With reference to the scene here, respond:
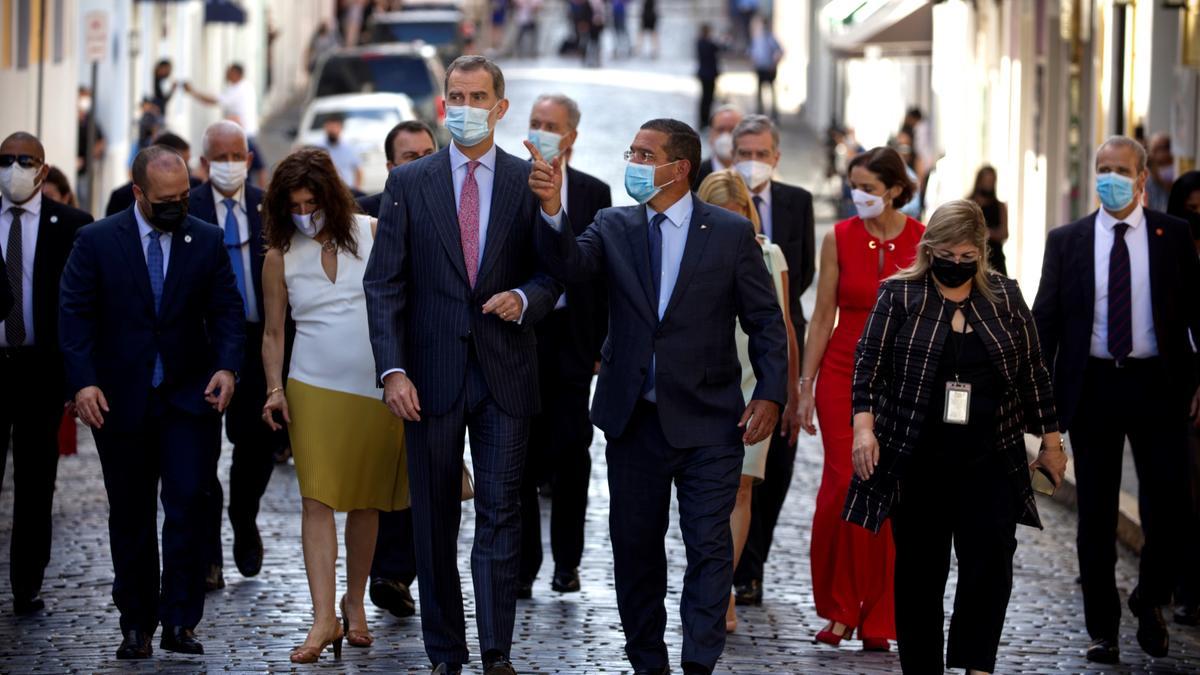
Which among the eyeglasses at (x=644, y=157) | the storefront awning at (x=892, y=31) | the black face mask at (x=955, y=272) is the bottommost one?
the black face mask at (x=955, y=272)

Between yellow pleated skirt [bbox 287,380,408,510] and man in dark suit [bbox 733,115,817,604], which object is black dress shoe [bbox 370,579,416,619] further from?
man in dark suit [bbox 733,115,817,604]

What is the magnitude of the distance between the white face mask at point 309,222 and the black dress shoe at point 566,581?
7.53 ft

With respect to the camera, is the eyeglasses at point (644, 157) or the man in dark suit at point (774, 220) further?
the man in dark suit at point (774, 220)

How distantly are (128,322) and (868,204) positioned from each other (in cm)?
290

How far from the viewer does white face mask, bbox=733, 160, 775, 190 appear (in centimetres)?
1065

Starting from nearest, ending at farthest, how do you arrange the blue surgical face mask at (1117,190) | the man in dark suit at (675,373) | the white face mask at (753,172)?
1. the man in dark suit at (675,373)
2. the blue surgical face mask at (1117,190)
3. the white face mask at (753,172)

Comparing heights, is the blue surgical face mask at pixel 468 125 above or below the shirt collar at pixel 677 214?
above

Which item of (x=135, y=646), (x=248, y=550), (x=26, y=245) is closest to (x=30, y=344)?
(x=26, y=245)

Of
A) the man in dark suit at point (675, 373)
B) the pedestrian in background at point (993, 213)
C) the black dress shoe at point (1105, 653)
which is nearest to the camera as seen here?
the man in dark suit at point (675, 373)

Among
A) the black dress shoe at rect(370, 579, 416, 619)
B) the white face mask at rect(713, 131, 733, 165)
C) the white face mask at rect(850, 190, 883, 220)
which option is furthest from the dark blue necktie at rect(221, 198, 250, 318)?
the white face mask at rect(713, 131, 733, 165)

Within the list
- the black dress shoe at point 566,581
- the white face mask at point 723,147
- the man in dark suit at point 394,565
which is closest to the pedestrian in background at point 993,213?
the white face mask at point 723,147

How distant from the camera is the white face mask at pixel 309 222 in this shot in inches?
341

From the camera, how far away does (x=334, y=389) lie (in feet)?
28.4

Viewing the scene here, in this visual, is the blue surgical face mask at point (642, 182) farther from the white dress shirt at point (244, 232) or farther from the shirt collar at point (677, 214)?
the white dress shirt at point (244, 232)
